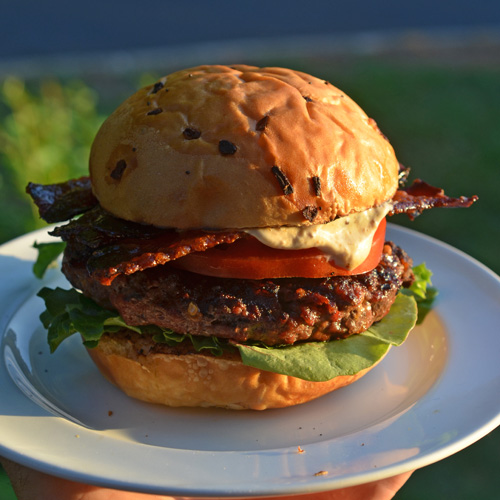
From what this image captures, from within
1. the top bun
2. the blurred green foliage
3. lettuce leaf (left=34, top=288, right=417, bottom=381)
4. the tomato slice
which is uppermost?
the top bun

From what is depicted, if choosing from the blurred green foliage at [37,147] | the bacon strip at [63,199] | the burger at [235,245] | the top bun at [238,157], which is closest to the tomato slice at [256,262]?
the burger at [235,245]

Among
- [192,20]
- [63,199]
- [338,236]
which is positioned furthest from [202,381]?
[192,20]

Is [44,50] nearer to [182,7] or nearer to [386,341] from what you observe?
[182,7]

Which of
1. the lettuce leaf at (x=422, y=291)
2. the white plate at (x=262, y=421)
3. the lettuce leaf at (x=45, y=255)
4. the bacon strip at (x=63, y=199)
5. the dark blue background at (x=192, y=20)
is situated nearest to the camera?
the white plate at (x=262, y=421)

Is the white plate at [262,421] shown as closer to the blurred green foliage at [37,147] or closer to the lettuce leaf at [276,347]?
the lettuce leaf at [276,347]

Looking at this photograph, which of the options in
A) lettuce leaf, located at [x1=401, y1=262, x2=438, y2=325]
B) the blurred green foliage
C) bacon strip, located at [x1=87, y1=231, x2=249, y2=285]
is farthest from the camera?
the blurred green foliage

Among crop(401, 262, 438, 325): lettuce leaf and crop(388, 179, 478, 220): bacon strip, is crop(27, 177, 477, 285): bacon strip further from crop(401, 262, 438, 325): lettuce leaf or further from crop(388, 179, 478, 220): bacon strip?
crop(401, 262, 438, 325): lettuce leaf

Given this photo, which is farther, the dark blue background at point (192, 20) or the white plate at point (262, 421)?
the dark blue background at point (192, 20)

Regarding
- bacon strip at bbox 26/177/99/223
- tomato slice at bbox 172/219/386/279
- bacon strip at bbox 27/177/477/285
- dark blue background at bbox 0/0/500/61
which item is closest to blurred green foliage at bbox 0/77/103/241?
bacon strip at bbox 26/177/99/223
